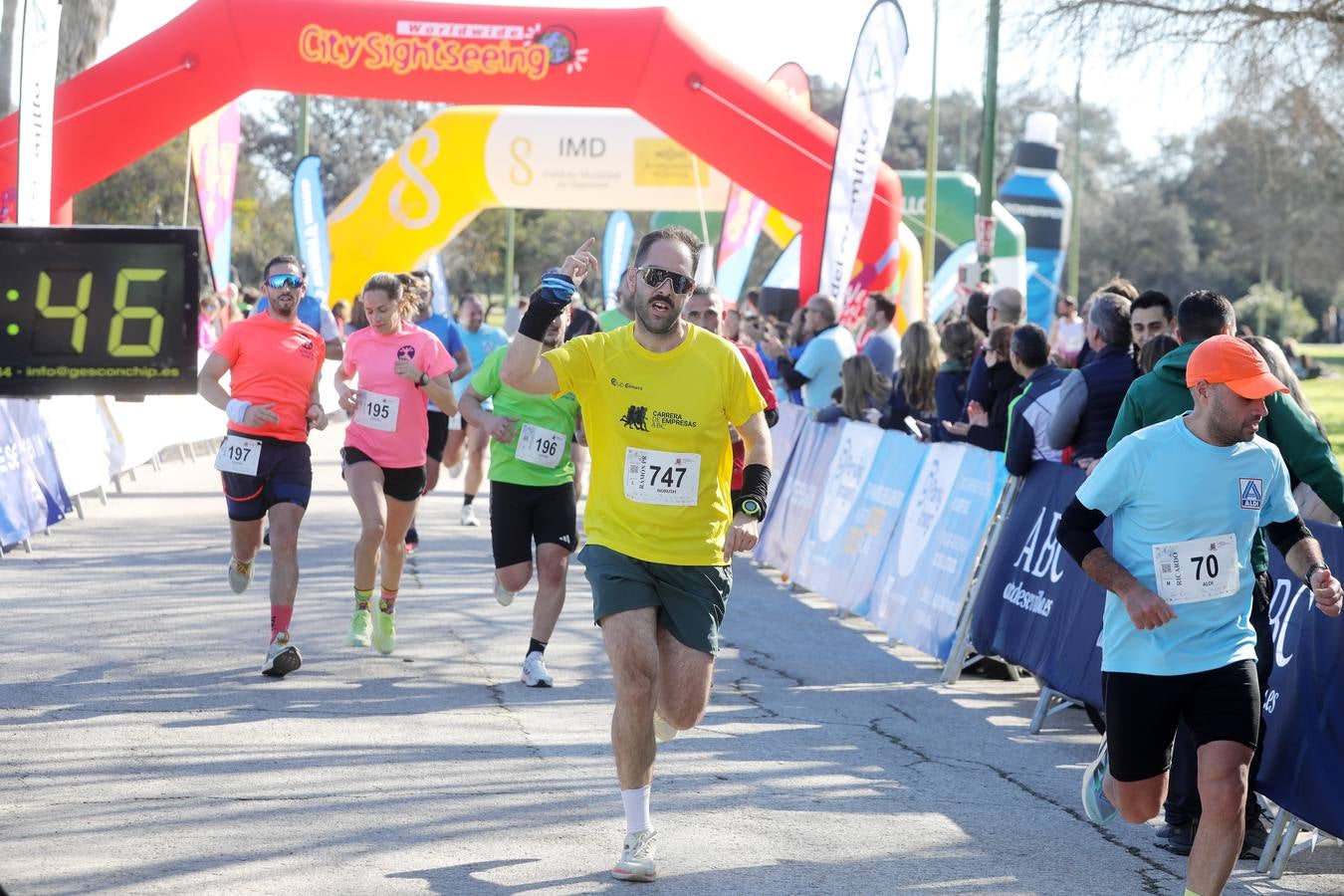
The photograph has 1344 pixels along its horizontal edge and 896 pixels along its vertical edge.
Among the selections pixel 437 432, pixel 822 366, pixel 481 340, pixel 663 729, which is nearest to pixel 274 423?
pixel 663 729

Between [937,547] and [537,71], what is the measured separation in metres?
9.47

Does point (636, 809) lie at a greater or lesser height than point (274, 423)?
lesser

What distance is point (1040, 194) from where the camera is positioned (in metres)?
37.2

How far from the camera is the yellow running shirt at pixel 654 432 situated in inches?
227

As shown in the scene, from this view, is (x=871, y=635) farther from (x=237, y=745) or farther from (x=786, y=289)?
(x=786, y=289)

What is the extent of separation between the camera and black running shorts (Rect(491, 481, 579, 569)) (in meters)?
8.95

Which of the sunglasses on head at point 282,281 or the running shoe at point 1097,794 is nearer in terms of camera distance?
the running shoe at point 1097,794

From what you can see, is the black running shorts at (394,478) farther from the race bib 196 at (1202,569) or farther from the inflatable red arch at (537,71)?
the inflatable red arch at (537,71)

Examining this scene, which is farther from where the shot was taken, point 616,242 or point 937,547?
point 616,242

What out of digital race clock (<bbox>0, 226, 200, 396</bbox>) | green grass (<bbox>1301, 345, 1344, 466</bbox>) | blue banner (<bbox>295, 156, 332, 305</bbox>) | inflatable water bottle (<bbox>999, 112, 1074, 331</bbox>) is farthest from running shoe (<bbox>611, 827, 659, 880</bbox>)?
inflatable water bottle (<bbox>999, 112, 1074, 331</bbox>)

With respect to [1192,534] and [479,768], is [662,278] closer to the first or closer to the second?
[1192,534]

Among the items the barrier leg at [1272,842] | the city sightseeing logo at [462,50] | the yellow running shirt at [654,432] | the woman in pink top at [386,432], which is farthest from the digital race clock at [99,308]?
the city sightseeing logo at [462,50]

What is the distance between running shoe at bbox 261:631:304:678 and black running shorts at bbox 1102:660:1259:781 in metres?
4.57

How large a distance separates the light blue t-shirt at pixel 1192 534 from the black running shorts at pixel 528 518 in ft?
13.4
